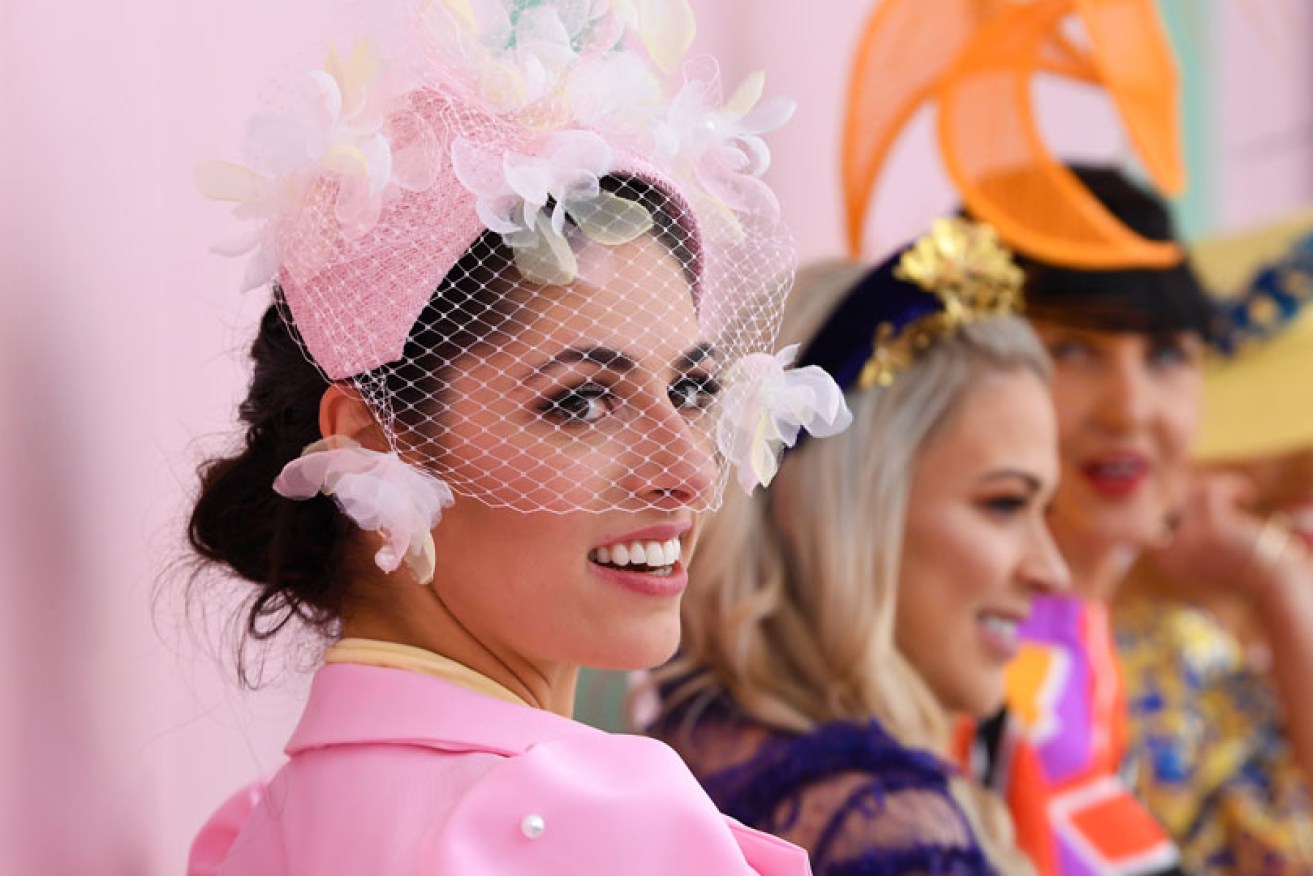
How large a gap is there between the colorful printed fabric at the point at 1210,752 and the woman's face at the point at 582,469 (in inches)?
59.4

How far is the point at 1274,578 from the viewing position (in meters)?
2.57

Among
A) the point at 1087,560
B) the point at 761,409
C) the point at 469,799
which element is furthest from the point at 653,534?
the point at 1087,560

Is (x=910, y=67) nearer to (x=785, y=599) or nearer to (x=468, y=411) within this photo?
(x=785, y=599)

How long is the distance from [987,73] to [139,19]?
112cm

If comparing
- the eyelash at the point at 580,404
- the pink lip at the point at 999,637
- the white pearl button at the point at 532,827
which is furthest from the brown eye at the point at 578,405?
the pink lip at the point at 999,637

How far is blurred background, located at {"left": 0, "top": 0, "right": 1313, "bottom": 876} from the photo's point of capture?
112cm

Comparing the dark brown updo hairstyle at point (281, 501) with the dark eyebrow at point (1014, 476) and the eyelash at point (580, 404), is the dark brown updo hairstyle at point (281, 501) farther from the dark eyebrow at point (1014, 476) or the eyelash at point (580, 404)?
the dark eyebrow at point (1014, 476)

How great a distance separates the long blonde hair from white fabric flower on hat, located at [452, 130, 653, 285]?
734 mm

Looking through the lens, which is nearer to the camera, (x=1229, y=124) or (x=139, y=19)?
(x=139, y=19)

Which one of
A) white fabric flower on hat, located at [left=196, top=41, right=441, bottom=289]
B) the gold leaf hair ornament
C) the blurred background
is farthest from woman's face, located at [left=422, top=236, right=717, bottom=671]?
the gold leaf hair ornament

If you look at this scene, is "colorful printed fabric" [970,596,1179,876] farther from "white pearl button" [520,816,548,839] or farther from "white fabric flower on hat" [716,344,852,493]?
"white pearl button" [520,816,548,839]

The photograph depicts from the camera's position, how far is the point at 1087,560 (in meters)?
2.42

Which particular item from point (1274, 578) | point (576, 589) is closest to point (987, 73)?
point (1274, 578)

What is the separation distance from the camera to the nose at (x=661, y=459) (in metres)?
1.08
